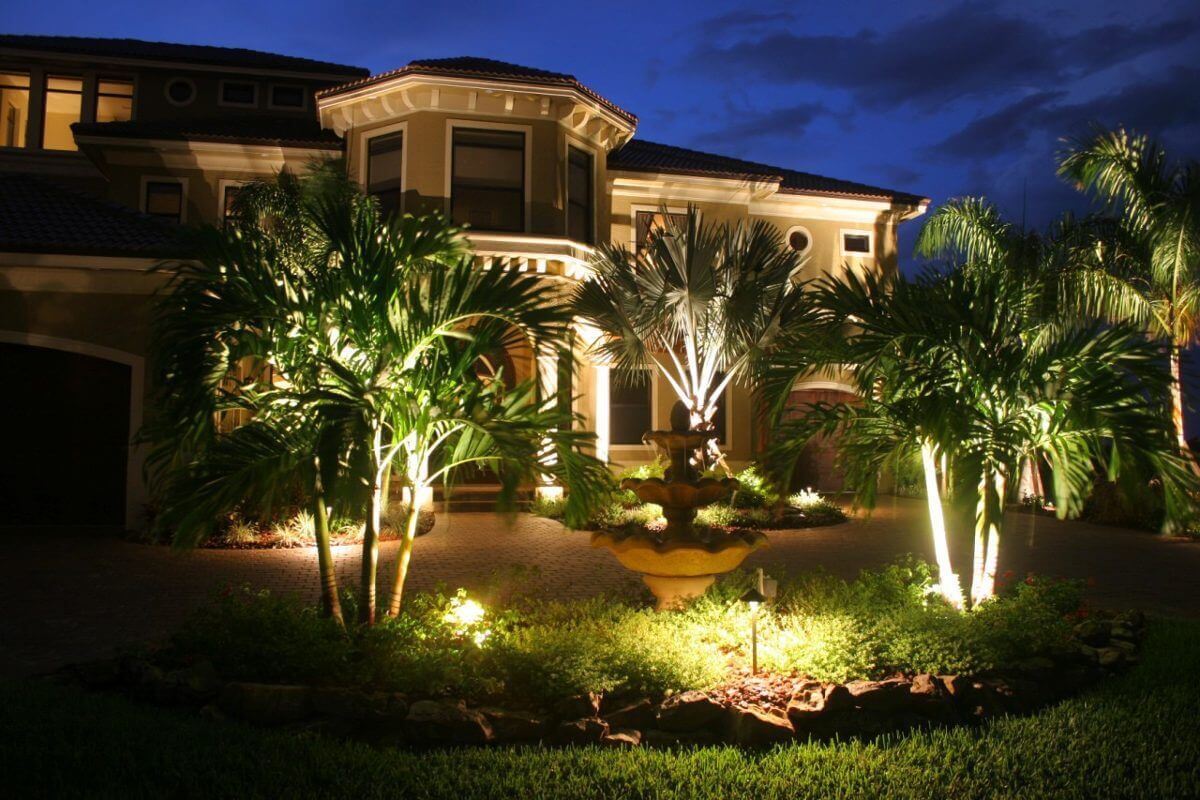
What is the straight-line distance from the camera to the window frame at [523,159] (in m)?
15.9

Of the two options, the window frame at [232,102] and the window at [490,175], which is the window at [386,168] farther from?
the window frame at [232,102]

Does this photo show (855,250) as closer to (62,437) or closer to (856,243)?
(856,243)

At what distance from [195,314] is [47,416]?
9879 millimetres

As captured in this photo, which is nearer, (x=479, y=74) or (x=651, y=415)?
(x=479, y=74)

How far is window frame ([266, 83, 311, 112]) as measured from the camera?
20797 millimetres

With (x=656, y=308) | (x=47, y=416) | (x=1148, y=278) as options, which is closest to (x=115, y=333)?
(x=47, y=416)

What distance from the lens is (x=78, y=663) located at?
6.04 m

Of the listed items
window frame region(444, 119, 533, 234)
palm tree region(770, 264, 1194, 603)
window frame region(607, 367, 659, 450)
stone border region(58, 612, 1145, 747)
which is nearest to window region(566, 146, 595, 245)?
window frame region(444, 119, 533, 234)

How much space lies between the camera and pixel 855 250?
21.5 meters

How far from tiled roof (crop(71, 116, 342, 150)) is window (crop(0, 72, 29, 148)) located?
3.61 metres

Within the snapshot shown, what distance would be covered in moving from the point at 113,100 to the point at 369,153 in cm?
851

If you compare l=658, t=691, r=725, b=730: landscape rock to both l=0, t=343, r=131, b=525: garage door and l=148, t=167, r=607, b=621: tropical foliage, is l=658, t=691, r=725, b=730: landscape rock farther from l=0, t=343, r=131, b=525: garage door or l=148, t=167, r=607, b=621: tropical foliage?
l=0, t=343, r=131, b=525: garage door

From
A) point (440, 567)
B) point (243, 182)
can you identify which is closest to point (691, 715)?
point (440, 567)

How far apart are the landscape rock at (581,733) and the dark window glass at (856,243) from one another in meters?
18.2
